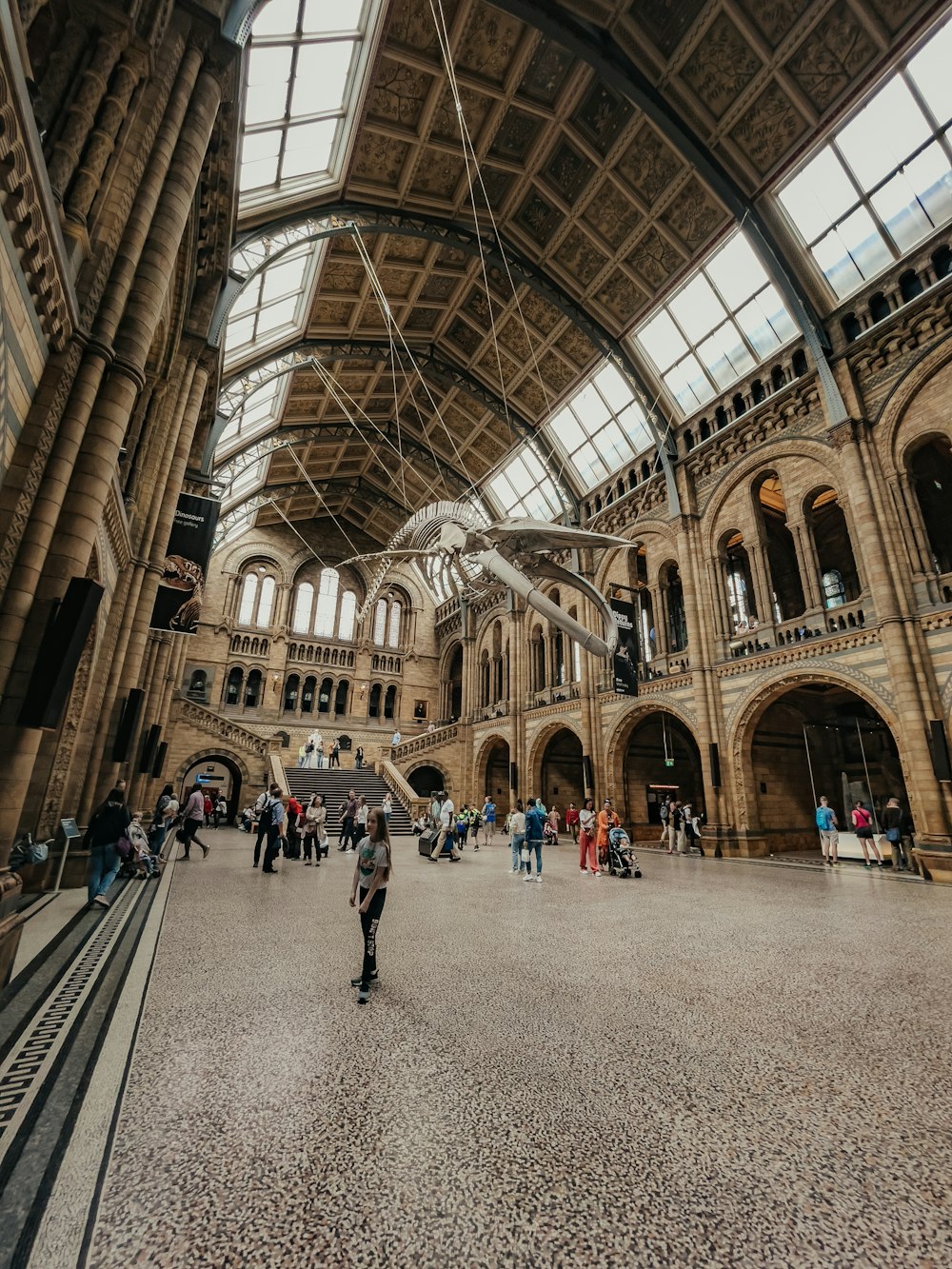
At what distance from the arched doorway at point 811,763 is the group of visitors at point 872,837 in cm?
192

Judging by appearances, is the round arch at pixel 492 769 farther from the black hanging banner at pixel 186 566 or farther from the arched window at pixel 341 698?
the black hanging banner at pixel 186 566

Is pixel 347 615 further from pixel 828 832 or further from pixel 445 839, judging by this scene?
pixel 828 832

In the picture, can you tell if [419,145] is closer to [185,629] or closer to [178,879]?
[185,629]

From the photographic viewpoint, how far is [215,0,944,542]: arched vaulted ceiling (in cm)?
1148

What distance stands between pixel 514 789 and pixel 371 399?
→ 691 inches

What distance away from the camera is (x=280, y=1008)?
3498 millimetres

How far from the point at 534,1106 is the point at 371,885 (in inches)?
74.8

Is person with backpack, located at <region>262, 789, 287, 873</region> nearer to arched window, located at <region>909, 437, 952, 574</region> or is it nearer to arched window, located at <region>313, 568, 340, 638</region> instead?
arched window, located at <region>909, 437, 952, 574</region>

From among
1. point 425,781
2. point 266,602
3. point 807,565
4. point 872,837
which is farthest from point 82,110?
point 425,781

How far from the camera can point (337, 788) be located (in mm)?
21531

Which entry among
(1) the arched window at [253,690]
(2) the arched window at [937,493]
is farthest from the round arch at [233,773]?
(2) the arched window at [937,493]

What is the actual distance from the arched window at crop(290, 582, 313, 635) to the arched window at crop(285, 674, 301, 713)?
271 centimetres

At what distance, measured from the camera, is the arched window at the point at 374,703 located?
30797 millimetres

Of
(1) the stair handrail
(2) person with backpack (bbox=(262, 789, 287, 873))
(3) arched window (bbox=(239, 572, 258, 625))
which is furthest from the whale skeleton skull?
(3) arched window (bbox=(239, 572, 258, 625))
